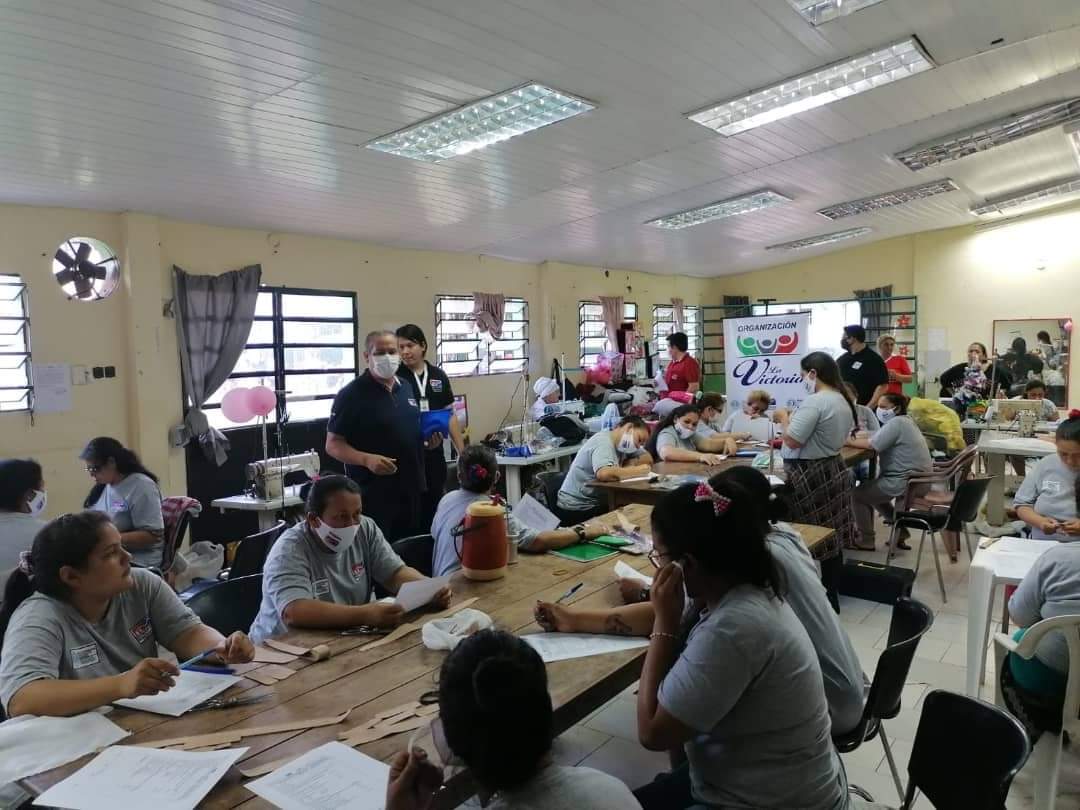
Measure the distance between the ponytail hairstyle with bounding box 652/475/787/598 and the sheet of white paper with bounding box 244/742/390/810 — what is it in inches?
26.5

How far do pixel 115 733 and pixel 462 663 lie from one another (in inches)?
33.4

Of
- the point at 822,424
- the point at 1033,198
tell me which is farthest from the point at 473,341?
the point at 1033,198

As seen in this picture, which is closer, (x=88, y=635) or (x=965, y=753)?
(x=965, y=753)

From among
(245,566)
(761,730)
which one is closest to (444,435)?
(245,566)

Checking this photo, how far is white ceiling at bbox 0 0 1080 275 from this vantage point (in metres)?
2.88

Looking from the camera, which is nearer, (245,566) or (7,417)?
(245,566)

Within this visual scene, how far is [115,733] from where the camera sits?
4.52 ft

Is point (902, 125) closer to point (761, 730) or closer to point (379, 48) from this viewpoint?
point (379, 48)

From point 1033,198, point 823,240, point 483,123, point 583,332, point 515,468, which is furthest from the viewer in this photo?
point 823,240

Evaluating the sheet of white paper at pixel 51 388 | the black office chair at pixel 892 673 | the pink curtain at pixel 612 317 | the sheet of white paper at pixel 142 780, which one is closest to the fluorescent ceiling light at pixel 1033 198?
the pink curtain at pixel 612 317

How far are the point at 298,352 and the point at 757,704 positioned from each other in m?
5.62

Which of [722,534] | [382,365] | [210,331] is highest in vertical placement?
[210,331]

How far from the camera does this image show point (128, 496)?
3336 mm

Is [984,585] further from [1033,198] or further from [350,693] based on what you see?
[1033,198]
